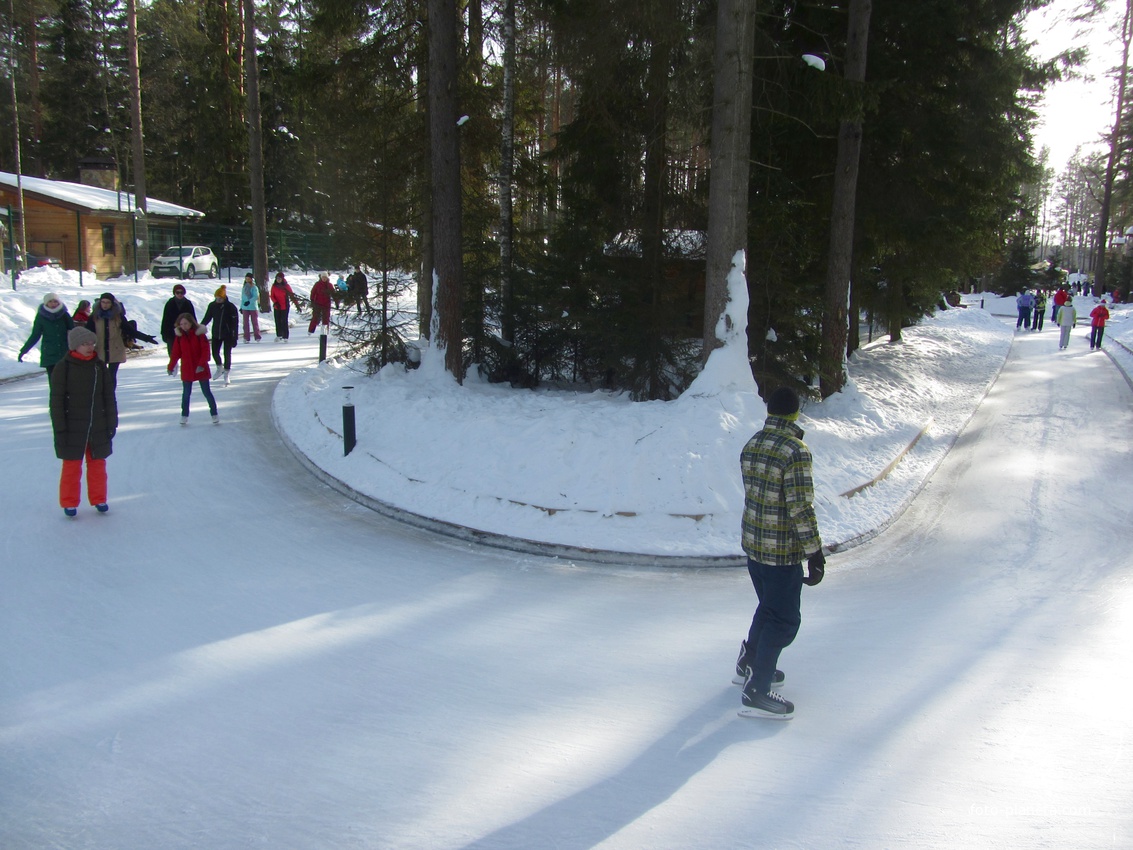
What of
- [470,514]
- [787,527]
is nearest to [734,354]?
[470,514]

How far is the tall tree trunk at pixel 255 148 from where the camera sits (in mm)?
24422

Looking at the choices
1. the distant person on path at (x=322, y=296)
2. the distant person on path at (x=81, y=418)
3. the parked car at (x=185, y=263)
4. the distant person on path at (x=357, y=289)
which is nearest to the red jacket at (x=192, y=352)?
the distant person on path at (x=357, y=289)

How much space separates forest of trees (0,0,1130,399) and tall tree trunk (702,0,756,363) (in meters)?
1.03

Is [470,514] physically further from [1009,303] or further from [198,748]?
[1009,303]

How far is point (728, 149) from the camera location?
984cm

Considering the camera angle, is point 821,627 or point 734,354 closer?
point 821,627

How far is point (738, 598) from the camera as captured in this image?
6555 millimetres

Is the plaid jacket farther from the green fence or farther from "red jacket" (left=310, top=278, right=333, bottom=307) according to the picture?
the green fence

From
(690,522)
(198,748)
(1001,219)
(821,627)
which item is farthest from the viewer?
(1001,219)

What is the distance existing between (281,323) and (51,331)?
12.4 metres

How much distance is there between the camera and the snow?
3766 millimetres

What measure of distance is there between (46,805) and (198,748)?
2.23 ft

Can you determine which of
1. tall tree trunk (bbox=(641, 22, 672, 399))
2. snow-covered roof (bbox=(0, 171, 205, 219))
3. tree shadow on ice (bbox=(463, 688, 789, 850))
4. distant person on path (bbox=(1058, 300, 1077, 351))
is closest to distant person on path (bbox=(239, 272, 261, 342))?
snow-covered roof (bbox=(0, 171, 205, 219))

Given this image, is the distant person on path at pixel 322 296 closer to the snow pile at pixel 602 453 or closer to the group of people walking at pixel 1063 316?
the snow pile at pixel 602 453
